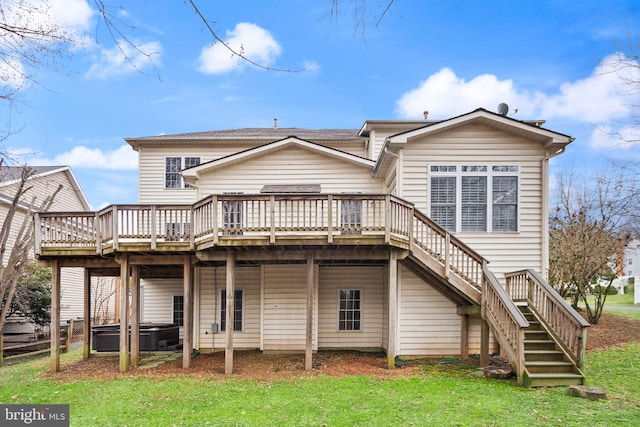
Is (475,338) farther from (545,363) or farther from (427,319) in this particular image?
(545,363)

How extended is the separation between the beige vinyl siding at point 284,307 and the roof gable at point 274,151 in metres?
3.41

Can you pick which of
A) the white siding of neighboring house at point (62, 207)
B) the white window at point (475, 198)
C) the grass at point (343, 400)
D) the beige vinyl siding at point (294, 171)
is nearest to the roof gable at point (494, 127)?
the white window at point (475, 198)

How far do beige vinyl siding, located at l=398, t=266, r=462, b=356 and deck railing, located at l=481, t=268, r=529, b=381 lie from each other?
1392 mm

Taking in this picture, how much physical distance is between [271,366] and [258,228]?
3723mm

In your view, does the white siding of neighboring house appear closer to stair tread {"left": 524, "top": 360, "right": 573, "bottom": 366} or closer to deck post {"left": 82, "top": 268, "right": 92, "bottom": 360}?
deck post {"left": 82, "top": 268, "right": 92, "bottom": 360}

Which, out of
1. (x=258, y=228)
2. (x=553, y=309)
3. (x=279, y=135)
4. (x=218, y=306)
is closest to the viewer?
(x=553, y=309)

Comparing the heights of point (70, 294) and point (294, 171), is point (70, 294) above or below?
below

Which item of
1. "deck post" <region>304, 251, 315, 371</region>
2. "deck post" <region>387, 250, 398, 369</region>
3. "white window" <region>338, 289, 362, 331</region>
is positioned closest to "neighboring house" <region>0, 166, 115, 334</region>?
"white window" <region>338, 289, 362, 331</region>

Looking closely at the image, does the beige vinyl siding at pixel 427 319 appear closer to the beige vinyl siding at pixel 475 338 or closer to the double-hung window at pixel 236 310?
the beige vinyl siding at pixel 475 338

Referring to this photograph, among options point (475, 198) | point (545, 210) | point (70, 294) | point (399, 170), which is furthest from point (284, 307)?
point (70, 294)

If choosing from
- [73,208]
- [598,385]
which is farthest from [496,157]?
[73,208]

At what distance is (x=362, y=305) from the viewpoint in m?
13.2

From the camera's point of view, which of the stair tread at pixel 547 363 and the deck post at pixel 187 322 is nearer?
the stair tread at pixel 547 363

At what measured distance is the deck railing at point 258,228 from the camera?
9.66 meters
